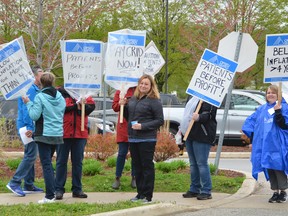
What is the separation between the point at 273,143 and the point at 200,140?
100 cm

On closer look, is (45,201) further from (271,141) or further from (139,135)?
(271,141)

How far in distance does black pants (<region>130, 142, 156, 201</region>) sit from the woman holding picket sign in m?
0.72

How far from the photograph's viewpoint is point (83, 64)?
10.2 meters

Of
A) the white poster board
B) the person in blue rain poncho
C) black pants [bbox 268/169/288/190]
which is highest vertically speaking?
the white poster board

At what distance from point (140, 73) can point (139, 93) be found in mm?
1554

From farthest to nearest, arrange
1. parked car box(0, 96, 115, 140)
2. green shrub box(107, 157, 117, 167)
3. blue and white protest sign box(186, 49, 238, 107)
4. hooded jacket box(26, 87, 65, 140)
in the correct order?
parked car box(0, 96, 115, 140)
green shrub box(107, 157, 117, 167)
blue and white protest sign box(186, 49, 238, 107)
hooded jacket box(26, 87, 65, 140)

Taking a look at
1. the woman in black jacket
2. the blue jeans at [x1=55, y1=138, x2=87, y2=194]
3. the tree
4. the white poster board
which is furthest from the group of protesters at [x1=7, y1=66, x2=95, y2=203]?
the tree

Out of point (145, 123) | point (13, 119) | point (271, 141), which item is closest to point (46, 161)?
point (145, 123)

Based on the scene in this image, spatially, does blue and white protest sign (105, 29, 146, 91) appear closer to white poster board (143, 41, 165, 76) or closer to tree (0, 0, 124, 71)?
white poster board (143, 41, 165, 76)

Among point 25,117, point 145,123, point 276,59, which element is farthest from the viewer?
point 276,59

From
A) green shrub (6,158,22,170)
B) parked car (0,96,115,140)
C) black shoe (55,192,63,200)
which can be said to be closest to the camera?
black shoe (55,192,63,200)

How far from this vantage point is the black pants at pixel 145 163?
29.0 ft

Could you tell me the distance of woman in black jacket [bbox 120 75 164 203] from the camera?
8.81 m

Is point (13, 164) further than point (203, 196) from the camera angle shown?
Yes
